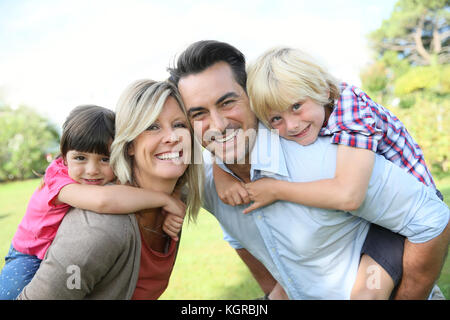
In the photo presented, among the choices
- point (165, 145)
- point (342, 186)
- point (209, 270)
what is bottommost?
point (209, 270)

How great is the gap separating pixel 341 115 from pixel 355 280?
3.30 ft

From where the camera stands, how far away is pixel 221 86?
2.35 metres

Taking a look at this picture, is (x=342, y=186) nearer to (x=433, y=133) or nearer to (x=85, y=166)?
(x=85, y=166)

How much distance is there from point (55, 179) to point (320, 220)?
1641 millimetres

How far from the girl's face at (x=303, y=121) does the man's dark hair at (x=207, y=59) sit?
1.20ft

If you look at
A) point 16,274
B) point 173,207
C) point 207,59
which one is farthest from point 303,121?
point 16,274

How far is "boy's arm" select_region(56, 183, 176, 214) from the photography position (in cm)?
198

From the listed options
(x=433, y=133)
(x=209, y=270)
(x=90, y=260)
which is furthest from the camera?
(x=433, y=133)

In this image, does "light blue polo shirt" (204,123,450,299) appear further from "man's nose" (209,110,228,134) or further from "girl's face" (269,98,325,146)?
"man's nose" (209,110,228,134)

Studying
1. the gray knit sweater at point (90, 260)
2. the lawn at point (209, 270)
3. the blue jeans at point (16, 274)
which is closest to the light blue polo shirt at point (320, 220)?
the lawn at point (209, 270)

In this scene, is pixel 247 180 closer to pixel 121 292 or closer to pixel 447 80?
pixel 121 292

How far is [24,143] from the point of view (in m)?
14.5

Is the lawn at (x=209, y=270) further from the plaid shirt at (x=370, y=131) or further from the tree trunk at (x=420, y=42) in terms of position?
the tree trunk at (x=420, y=42)

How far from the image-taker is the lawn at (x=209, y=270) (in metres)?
4.07
